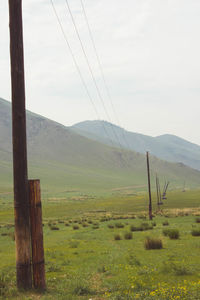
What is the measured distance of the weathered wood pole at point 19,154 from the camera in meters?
8.02

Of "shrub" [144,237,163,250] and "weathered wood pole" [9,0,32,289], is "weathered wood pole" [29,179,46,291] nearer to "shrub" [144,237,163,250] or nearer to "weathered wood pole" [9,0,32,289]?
"weathered wood pole" [9,0,32,289]

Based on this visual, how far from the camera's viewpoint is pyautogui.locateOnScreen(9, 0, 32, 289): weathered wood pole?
26.3 ft

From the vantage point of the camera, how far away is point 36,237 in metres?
8.20

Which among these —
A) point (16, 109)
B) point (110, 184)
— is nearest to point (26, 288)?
point (16, 109)

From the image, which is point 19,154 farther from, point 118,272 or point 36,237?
point 118,272

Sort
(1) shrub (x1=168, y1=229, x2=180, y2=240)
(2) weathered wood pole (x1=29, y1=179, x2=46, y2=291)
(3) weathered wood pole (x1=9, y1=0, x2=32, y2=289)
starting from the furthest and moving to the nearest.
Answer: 1. (1) shrub (x1=168, y1=229, x2=180, y2=240)
2. (2) weathered wood pole (x1=29, y1=179, x2=46, y2=291)
3. (3) weathered wood pole (x1=9, y1=0, x2=32, y2=289)

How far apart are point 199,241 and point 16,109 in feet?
43.0

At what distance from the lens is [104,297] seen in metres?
7.98

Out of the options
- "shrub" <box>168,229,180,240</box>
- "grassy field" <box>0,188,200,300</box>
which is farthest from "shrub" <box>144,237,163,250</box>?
"shrub" <box>168,229,180,240</box>

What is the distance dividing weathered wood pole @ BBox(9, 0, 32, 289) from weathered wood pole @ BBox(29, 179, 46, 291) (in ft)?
0.46

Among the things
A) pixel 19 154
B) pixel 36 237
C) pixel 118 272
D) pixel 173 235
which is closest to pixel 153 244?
pixel 173 235

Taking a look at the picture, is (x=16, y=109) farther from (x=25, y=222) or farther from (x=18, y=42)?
(x=25, y=222)

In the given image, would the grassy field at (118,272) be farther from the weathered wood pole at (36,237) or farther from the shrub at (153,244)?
the weathered wood pole at (36,237)

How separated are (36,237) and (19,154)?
201 centimetres
